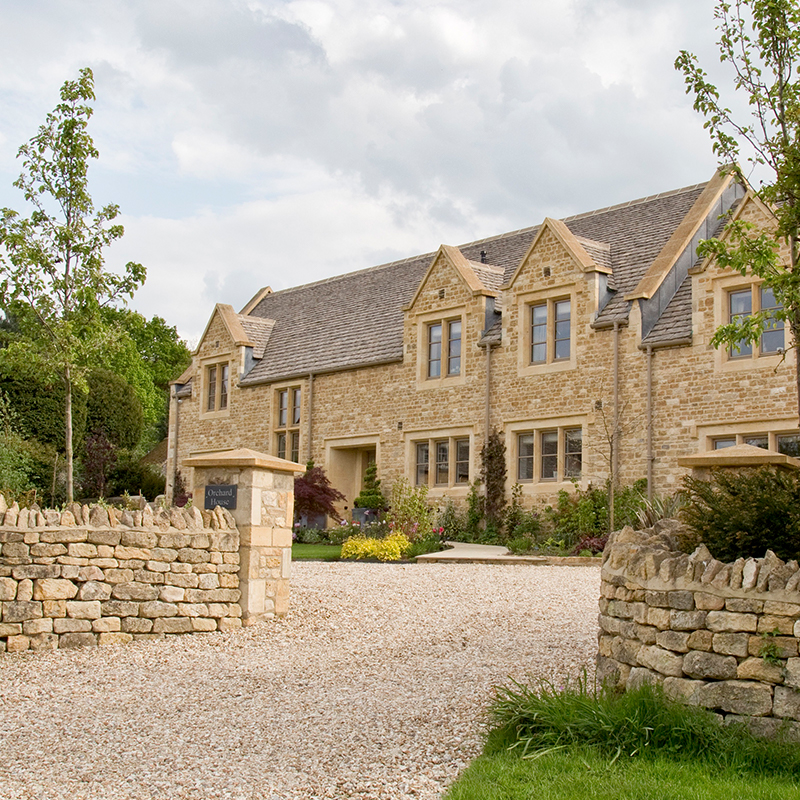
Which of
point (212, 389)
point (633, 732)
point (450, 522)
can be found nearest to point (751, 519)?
point (633, 732)

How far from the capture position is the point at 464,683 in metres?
7.21

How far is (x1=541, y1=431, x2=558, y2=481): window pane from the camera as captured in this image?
19922mm

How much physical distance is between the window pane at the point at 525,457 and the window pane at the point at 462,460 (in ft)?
4.93

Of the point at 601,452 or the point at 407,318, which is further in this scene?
the point at 407,318

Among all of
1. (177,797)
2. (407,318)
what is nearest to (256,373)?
(407,318)

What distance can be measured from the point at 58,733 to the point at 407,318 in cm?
1745

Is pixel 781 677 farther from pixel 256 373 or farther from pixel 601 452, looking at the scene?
pixel 256 373

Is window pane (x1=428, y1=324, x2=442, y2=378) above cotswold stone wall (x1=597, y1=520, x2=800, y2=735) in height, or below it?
above

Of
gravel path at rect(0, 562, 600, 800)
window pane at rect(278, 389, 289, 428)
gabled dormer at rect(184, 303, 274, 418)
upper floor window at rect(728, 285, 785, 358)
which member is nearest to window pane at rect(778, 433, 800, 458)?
upper floor window at rect(728, 285, 785, 358)

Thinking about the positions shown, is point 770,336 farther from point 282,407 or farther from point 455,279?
point 282,407

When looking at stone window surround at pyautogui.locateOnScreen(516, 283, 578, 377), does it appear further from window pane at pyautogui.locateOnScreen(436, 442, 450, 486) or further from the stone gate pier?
the stone gate pier

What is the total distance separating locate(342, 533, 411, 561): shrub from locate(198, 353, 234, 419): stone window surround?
1123cm

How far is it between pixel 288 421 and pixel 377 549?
9.36m

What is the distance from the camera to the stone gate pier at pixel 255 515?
33.3 feet
